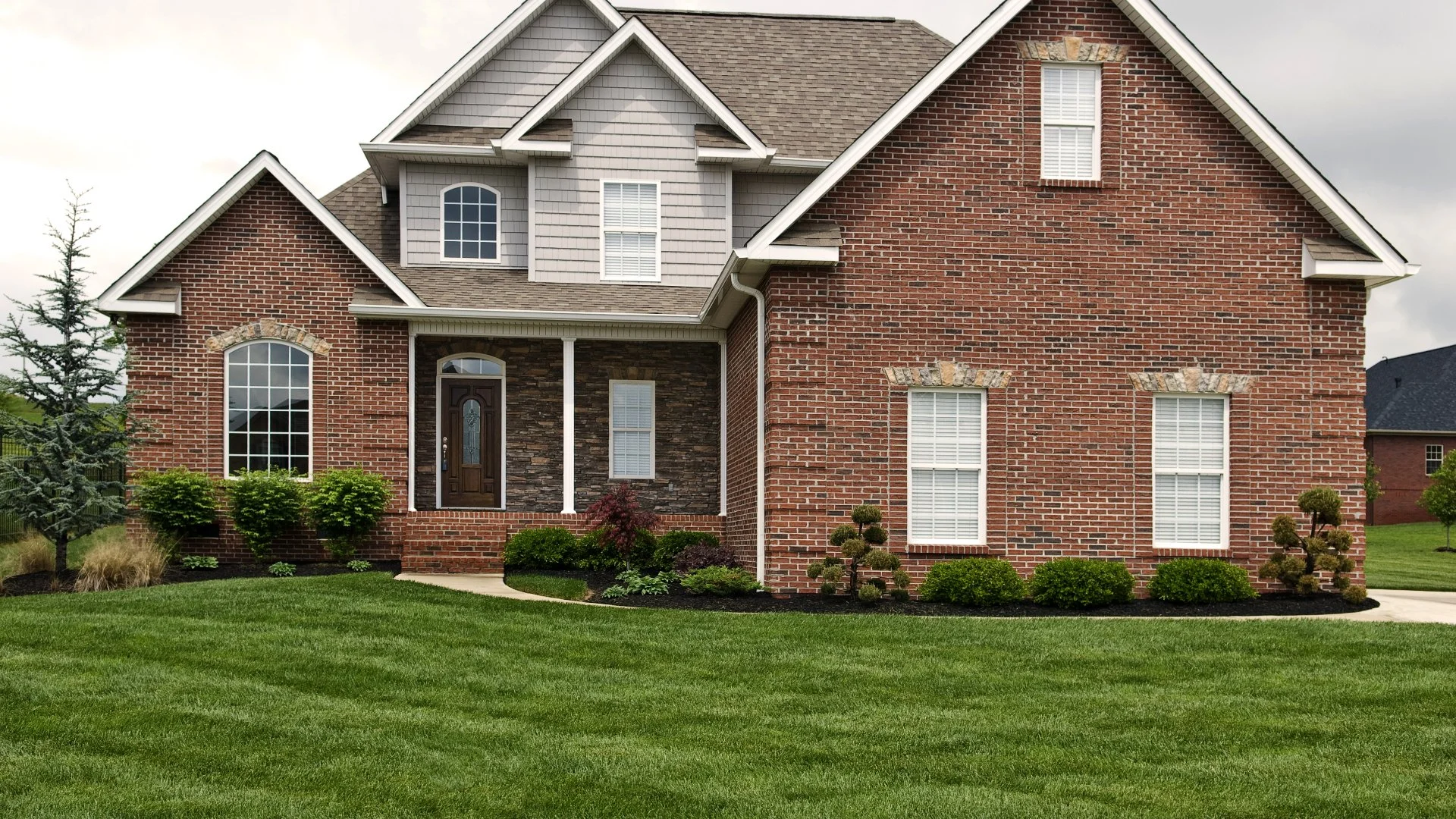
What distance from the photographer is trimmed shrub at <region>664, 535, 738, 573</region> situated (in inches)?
677

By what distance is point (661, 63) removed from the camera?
70.3 ft

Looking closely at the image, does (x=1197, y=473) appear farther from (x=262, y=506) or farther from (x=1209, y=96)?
(x=262, y=506)

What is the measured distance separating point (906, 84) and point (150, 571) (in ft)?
49.1

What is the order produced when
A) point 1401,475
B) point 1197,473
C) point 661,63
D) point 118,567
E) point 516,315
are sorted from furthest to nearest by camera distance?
1. point 1401,475
2. point 661,63
3. point 516,315
4. point 118,567
5. point 1197,473

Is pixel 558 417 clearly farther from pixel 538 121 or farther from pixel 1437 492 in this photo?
pixel 1437 492

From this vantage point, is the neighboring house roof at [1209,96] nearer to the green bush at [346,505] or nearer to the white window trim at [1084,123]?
the white window trim at [1084,123]

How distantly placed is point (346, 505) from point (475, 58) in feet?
25.9

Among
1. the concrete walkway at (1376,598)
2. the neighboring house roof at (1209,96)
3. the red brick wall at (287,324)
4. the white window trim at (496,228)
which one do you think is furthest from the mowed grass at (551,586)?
the white window trim at (496,228)

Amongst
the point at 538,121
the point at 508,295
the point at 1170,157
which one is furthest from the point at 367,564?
the point at 1170,157

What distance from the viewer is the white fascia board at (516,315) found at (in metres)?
19.1

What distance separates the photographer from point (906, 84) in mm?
24125

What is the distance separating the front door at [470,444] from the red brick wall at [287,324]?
1.34 metres

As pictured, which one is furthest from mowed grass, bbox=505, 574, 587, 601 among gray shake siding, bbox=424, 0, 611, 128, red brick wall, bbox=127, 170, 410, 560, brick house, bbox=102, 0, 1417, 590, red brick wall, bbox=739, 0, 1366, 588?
gray shake siding, bbox=424, 0, 611, 128

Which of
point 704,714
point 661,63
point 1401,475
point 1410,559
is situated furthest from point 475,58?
point 1401,475
